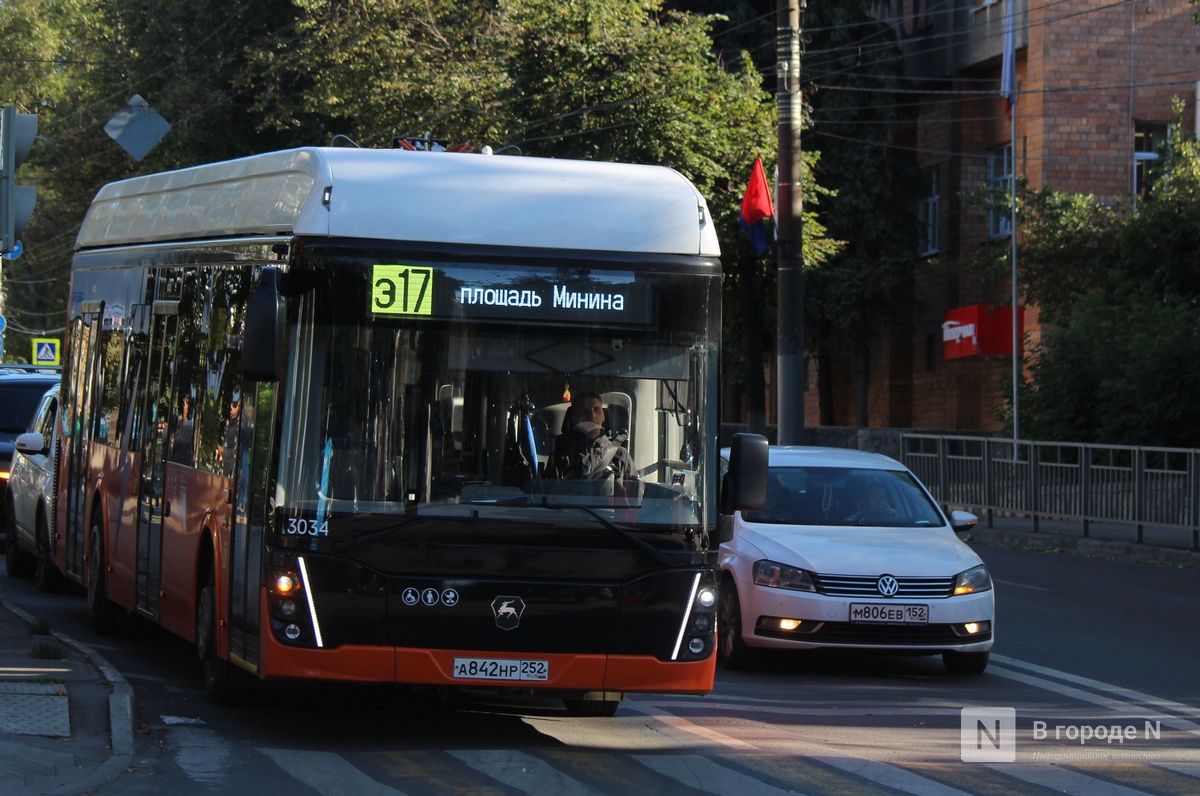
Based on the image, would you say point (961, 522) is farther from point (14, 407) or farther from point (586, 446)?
point (14, 407)

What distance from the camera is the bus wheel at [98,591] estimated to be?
40.8 ft

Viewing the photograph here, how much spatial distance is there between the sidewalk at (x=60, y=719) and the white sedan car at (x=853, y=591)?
398 cm

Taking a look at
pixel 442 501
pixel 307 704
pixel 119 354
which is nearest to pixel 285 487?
pixel 442 501

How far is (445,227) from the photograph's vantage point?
334 inches

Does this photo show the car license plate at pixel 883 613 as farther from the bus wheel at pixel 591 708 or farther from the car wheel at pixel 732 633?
the bus wheel at pixel 591 708

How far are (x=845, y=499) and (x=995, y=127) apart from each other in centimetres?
2794

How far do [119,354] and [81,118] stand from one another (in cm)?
3365

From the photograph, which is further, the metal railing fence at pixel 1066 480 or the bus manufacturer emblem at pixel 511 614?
the metal railing fence at pixel 1066 480

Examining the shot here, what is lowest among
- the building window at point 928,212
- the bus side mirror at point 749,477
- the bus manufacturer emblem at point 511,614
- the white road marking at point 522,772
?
the white road marking at point 522,772

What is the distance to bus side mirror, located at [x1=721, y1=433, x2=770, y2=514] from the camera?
28.1ft

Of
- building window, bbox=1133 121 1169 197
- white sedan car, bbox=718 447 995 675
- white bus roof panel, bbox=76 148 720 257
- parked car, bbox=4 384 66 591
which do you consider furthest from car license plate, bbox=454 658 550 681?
building window, bbox=1133 121 1169 197

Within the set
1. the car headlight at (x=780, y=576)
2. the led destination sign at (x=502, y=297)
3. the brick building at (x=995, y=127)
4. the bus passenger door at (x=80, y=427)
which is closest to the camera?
the led destination sign at (x=502, y=297)

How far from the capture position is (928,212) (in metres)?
41.4

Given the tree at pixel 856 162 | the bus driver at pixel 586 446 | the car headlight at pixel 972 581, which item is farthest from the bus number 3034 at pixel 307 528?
the tree at pixel 856 162
